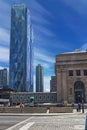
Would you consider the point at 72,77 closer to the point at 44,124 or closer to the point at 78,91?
the point at 78,91

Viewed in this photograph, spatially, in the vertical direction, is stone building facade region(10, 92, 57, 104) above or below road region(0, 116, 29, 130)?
above

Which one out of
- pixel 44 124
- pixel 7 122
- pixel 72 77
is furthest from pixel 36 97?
pixel 44 124

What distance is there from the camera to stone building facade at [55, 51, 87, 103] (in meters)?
96.7

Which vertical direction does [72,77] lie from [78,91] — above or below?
above

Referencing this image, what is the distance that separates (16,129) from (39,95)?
298 feet

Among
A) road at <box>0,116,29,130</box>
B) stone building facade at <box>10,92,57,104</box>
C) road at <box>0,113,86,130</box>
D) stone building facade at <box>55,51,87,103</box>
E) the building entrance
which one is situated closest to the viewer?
road at <box>0,113,86,130</box>

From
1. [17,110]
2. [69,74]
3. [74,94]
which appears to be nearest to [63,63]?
[69,74]

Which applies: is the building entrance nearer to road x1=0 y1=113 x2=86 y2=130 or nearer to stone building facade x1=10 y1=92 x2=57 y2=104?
stone building facade x1=10 y1=92 x2=57 y2=104

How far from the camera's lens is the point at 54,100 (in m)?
105

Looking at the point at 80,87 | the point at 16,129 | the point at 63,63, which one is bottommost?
the point at 16,129

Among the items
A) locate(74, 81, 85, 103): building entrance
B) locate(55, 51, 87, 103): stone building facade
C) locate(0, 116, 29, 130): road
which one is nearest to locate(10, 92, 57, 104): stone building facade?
locate(55, 51, 87, 103): stone building facade

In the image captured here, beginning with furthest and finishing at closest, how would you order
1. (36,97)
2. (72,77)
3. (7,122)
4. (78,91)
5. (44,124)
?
(36,97)
(72,77)
(78,91)
(7,122)
(44,124)

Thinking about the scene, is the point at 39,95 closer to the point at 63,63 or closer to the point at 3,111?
the point at 63,63

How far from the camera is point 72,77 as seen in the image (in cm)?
9812
